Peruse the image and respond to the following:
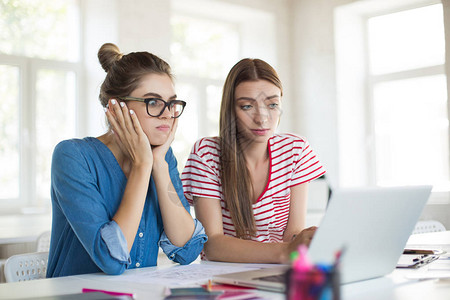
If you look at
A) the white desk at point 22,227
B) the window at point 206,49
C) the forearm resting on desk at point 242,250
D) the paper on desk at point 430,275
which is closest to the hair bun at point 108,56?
the forearm resting on desk at point 242,250

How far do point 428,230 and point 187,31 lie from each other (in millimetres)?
2935

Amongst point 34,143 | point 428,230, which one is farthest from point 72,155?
point 34,143

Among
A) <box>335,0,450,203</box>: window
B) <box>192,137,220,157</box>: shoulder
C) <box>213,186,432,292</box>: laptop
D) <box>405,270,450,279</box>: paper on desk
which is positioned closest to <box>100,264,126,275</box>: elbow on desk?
<box>213,186,432,292</box>: laptop

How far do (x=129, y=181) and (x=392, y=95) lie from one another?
12.5 ft

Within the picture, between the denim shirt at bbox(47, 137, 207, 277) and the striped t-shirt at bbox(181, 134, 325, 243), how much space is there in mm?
91

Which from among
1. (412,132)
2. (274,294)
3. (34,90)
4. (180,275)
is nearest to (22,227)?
(34,90)

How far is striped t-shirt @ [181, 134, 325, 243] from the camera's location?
1.65 meters

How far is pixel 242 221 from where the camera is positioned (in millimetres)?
1641

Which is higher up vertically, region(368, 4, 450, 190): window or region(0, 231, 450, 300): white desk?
region(368, 4, 450, 190): window

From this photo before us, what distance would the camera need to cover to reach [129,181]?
4.67 ft

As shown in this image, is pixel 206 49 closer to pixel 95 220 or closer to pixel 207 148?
pixel 207 148

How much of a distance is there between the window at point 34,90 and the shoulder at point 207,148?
2512 millimetres

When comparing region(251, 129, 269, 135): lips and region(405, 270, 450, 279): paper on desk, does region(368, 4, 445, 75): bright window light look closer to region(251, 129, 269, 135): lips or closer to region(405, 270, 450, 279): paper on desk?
region(251, 129, 269, 135): lips

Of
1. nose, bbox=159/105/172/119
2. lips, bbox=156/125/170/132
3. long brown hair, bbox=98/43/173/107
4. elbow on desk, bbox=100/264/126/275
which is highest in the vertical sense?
long brown hair, bbox=98/43/173/107
